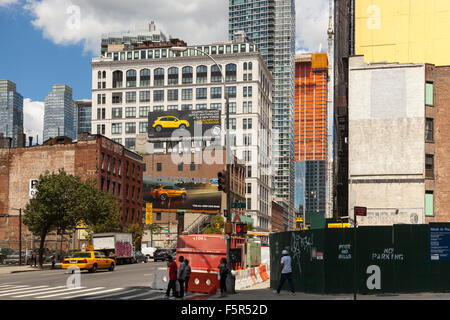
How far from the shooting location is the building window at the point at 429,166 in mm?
51812

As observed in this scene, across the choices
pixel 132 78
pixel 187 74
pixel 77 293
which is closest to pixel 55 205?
pixel 77 293

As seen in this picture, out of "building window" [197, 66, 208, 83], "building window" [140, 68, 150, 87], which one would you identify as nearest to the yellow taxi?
"building window" [197, 66, 208, 83]

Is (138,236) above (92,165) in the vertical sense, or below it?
below

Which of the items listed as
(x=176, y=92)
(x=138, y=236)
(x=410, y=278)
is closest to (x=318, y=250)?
(x=410, y=278)

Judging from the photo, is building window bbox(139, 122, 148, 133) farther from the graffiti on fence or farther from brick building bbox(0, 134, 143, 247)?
the graffiti on fence

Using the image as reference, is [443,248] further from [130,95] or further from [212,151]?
[130,95]

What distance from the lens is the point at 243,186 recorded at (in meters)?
144

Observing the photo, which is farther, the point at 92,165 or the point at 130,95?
the point at 130,95

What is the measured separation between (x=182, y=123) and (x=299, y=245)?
113 meters

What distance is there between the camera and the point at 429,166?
171ft

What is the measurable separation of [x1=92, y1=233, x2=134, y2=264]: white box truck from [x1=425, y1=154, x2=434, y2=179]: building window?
29.0 metres

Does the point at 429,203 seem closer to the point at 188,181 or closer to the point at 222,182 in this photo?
the point at 222,182

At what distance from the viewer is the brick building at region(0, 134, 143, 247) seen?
245 ft
